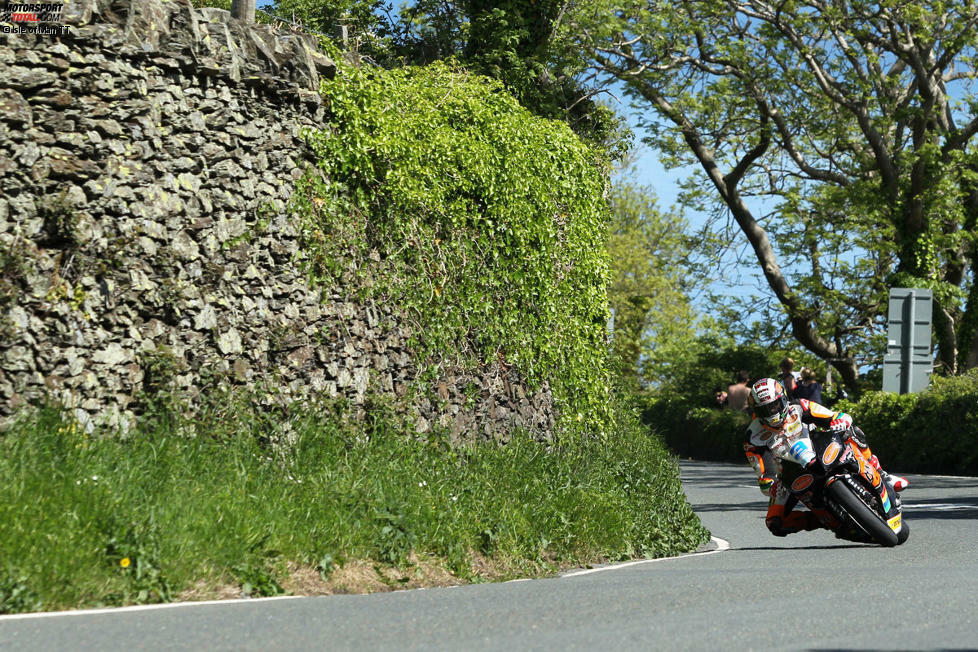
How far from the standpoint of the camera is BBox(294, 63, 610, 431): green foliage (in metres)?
11.0

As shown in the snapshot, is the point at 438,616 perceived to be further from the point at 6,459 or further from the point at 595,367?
the point at 595,367

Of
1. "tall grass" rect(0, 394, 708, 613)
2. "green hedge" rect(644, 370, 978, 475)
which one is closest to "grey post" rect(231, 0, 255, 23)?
"tall grass" rect(0, 394, 708, 613)

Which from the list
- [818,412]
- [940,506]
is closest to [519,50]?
[818,412]

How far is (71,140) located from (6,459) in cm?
256

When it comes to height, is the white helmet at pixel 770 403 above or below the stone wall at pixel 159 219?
below

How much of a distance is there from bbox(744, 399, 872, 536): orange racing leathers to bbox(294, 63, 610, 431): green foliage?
2716 millimetres

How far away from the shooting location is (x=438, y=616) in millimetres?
6539

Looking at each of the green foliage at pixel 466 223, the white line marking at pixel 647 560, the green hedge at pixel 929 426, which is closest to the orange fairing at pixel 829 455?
the white line marking at pixel 647 560

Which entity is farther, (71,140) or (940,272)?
(940,272)

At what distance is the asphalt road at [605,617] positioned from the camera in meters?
5.70

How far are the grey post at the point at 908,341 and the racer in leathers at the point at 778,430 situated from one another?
45.5 feet

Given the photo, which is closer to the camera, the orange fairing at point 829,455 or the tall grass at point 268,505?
the tall grass at point 268,505

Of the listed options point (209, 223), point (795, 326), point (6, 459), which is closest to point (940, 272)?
point (795, 326)

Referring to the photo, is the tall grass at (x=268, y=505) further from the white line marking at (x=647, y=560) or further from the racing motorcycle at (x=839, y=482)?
the racing motorcycle at (x=839, y=482)
